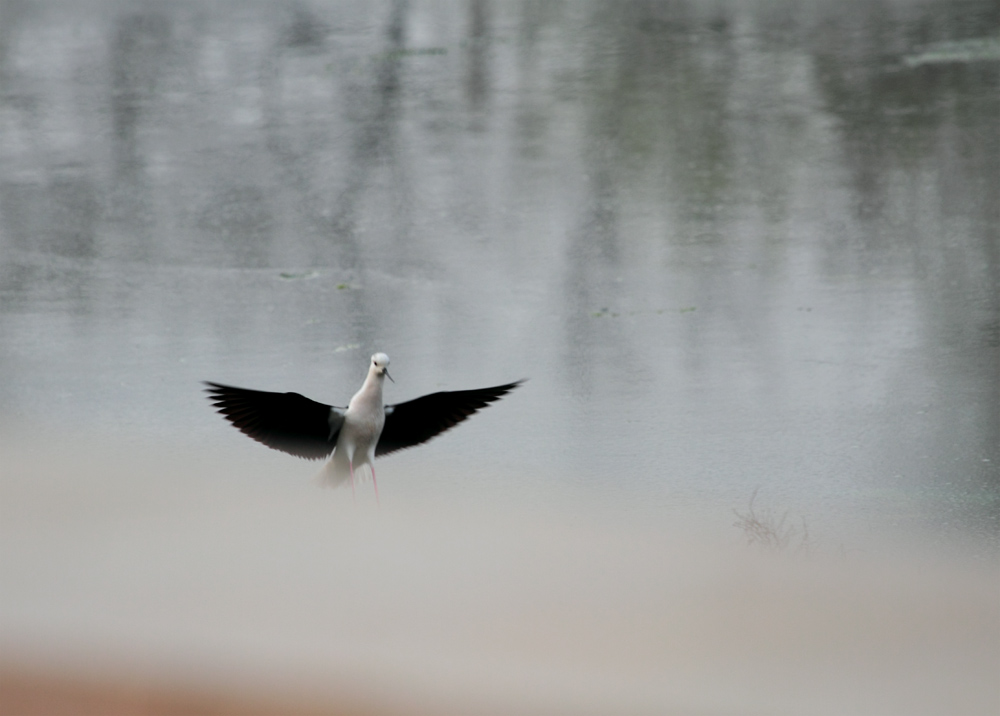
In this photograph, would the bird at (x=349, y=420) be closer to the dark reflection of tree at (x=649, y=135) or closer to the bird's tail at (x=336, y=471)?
the bird's tail at (x=336, y=471)

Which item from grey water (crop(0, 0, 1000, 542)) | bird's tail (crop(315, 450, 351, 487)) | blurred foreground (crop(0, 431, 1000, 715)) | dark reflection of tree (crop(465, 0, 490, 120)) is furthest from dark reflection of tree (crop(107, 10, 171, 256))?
bird's tail (crop(315, 450, 351, 487))

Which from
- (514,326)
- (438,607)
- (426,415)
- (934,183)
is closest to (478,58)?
(934,183)

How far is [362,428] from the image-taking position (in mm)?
4211

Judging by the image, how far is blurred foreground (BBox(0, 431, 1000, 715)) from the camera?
3.17m

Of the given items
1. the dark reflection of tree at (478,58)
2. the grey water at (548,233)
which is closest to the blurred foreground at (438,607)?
the grey water at (548,233)

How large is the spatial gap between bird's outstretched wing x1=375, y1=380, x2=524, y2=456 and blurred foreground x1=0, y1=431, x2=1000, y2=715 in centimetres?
24

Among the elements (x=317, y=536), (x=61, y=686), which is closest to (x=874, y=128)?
(x=317, y=536)

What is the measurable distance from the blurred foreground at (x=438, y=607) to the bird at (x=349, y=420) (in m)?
0.20

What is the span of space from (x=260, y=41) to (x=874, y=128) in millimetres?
4190

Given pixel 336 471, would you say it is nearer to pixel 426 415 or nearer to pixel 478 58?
pixel 426 415

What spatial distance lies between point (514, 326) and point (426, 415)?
167 centimetres

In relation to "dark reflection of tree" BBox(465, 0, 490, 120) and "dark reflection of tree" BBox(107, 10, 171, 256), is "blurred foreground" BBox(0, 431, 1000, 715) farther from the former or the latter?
"dark reflection of tree" BBox(465, 0, 490, 120)

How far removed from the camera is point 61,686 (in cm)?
289

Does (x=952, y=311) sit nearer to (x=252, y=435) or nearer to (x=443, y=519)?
(x=443, y=519)
